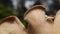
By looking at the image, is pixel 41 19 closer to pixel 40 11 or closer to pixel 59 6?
pixel 40 11

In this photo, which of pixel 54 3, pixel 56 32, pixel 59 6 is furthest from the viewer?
pixel 54 3

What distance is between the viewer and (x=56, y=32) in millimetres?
711

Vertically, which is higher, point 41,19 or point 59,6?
point 41,19

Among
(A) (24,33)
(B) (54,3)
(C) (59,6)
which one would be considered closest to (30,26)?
(A) (24,33)

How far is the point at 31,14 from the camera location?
0.75m

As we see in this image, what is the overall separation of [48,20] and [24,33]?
10cm

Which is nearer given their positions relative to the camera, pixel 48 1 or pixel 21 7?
pixel 21 7

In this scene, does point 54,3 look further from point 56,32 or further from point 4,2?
point 56,32

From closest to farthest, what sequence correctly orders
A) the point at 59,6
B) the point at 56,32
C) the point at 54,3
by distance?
1. the point at 56,32
2. the point at 59,6
3. the point at 54,3

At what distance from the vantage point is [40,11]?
766mm

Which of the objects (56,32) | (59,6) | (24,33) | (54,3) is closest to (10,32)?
(24,33)

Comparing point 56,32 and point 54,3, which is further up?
point 56,32

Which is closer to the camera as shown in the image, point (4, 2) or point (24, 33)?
point (24, 33)

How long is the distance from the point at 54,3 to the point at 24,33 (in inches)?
61.4
